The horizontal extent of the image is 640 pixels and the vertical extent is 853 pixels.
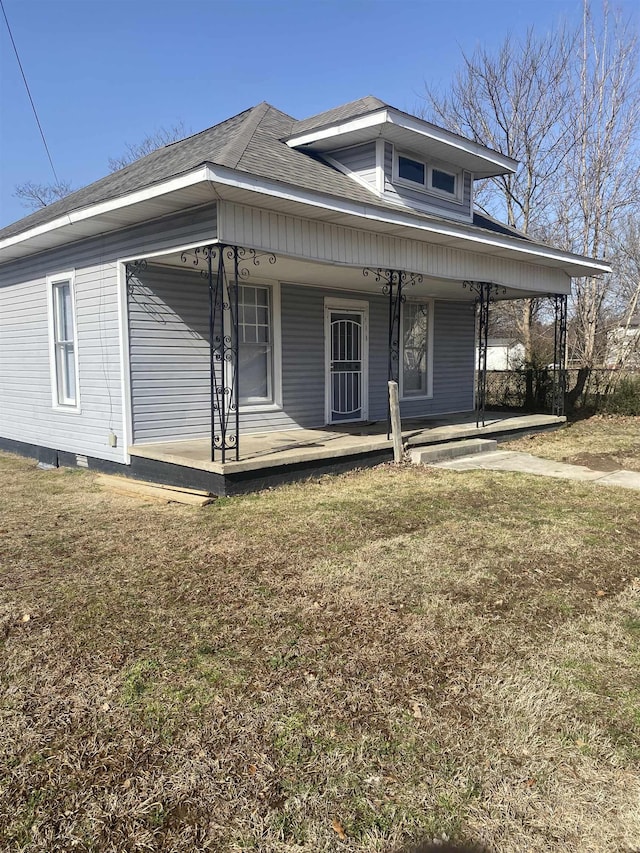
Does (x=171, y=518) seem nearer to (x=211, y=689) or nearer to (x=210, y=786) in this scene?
(x=211, y=689)

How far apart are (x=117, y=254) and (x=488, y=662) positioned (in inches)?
251

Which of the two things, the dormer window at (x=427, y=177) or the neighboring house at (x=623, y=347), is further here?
the neighboring house at (x=623, y=347)

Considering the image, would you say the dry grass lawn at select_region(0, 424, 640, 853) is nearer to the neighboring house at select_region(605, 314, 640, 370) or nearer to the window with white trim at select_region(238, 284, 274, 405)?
the window with white trim at select_region(238, 284, 274, 405)

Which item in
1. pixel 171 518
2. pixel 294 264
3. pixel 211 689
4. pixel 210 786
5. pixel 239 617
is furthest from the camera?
pixel 294 264

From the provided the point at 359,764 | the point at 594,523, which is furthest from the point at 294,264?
the point at 359,764

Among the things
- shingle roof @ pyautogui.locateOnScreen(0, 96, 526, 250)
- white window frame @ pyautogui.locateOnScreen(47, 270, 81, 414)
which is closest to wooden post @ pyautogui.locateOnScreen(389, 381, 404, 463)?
shingle roof @ pyautogui.locateOnScreen(0, 96, 526, 250)

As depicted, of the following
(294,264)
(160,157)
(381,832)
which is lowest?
(381,832)

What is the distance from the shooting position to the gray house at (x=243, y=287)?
6.38 m

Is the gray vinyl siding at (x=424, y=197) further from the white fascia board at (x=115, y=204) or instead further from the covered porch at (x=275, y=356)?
the white fascia board at (x=115, y=204)

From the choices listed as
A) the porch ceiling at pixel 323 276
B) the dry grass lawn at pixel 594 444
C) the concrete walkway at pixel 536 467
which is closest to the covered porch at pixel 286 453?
the concrete walkway at pixel 536 467

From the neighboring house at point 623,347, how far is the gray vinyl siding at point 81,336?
48.5ft

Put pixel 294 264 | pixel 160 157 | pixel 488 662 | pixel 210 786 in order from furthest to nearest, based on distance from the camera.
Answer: pixel 160 157, pixel 294 264, pixel 488 662, pixel 210 786

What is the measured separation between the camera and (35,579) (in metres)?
4.09

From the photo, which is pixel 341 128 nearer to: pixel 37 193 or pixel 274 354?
pixel 274 354
